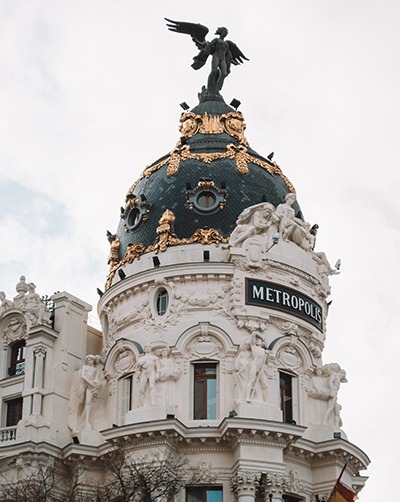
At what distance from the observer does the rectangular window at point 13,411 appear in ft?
160

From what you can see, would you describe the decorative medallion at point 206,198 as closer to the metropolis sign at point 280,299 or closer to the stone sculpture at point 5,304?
the metropolis sign at point 280,299

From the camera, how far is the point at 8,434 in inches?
1877

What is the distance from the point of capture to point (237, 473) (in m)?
43.3

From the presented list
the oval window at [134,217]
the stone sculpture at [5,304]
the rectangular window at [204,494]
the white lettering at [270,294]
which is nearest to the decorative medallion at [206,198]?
the oval window at [134,217]

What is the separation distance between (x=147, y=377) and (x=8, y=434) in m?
6.43

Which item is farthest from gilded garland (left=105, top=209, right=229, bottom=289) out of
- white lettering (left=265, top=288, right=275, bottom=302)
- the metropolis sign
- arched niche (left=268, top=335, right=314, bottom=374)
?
arched niche (left=268, top=335, right=314, bottom=374)

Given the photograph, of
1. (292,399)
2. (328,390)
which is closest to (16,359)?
(292,399)

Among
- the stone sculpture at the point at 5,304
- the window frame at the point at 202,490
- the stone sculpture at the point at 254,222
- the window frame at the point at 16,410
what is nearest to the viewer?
the window frame at the point at 202,490

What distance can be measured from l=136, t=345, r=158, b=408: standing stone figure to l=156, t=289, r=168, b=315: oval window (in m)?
2.04

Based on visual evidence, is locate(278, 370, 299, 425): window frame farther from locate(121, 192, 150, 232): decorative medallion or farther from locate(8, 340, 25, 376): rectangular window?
locate(8, 340, 25, 376): rectangular window

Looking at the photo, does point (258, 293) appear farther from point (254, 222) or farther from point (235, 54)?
point (235, 54)

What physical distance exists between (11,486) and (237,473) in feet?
28.4

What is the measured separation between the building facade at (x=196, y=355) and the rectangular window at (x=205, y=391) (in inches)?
1.9

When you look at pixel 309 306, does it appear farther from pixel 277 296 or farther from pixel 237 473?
pixel 237 473
